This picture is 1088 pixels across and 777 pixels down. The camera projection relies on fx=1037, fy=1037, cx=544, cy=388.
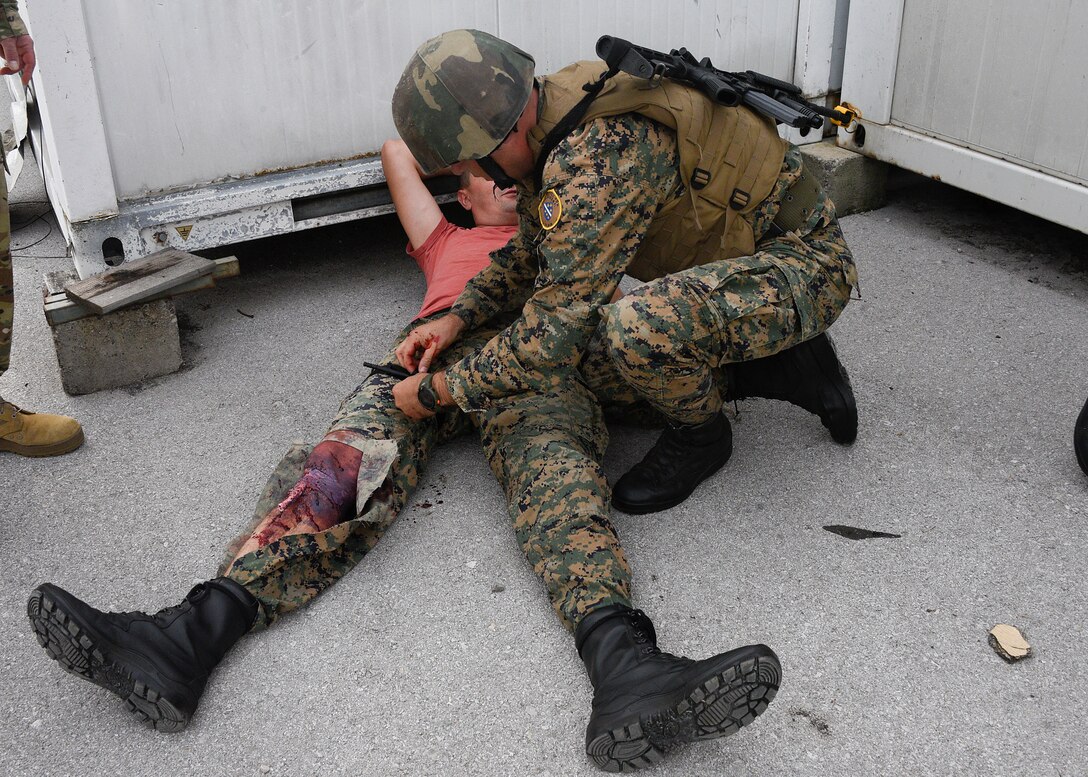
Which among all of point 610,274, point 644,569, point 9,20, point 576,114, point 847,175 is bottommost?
point 644,569

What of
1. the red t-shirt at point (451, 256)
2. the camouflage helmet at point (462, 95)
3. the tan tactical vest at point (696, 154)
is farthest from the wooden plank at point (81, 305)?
the tan tactical vest at point (696, 154)

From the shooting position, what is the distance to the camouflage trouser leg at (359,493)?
2.17 meters

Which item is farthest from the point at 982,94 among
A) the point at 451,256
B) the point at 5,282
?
the point at 5,282

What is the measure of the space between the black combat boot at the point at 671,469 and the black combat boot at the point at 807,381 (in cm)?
17

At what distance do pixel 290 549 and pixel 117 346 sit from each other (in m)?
1.25

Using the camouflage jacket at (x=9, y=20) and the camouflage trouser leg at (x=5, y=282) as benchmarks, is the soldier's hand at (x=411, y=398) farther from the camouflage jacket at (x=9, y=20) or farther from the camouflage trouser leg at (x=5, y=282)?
the camouflage jacket at (x=9, y=20)

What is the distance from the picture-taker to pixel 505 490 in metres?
2.48

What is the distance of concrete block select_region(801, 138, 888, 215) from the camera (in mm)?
4051

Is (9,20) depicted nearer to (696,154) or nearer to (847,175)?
(696,154)

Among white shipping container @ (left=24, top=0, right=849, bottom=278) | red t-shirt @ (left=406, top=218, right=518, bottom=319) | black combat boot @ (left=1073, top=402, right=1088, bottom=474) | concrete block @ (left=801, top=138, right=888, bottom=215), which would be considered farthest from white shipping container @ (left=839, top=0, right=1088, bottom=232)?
red t-shirt @ (left=406, top=218, right=518, bottom=319)

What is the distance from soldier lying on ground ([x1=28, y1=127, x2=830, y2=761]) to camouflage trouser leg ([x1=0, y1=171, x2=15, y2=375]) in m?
0.88

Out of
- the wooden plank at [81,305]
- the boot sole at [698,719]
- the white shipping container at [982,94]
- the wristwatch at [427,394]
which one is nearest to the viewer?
the boot sole at [698,719]

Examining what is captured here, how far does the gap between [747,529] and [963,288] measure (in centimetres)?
159

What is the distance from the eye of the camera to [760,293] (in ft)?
7.57
